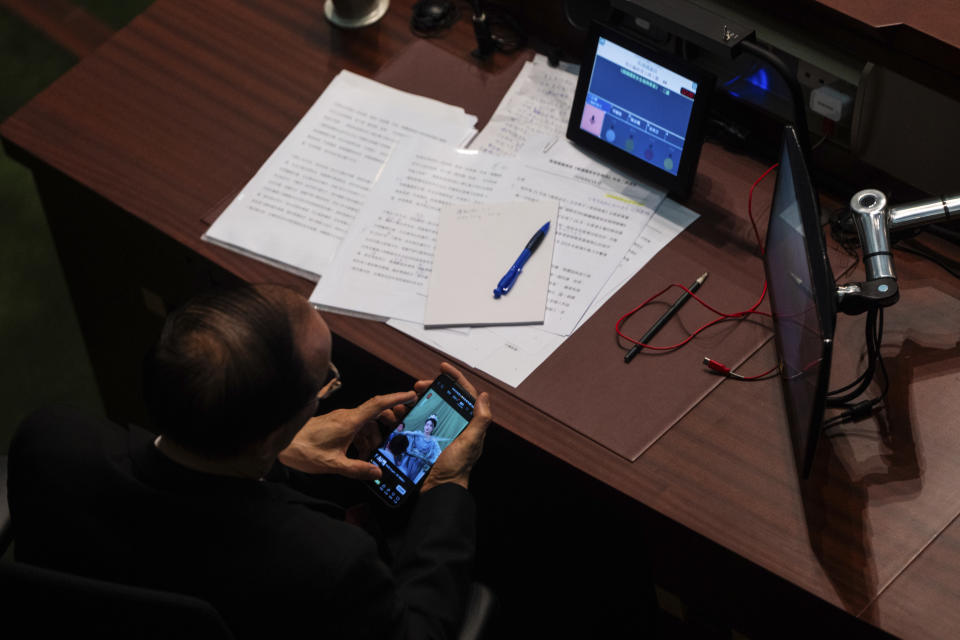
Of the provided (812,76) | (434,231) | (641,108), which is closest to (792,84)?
(812,76)

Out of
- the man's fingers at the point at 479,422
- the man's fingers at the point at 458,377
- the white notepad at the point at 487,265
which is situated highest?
the white notepad at the point at 487,265

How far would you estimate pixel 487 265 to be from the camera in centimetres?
160

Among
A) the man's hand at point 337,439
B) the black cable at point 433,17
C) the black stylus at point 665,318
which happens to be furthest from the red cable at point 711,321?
the black cable at point 433,17

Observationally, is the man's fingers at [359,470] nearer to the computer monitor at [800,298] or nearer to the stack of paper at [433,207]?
the stack of paper at [433,207]

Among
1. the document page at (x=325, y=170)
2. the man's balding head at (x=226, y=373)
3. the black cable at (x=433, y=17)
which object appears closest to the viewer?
the man's balding head at (x=226, y=373)

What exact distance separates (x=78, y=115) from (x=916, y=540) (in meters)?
1.52

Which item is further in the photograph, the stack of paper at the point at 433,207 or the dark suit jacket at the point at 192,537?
the stack of paper at the point at 433,207

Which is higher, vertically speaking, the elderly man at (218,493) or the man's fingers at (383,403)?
the elderly man at (218,493)

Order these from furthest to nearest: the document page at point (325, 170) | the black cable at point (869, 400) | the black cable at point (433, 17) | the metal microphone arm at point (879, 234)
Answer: the black cable at point (433, 17), the document page at point (325, 170), the black cable at point (869, 400), the metal microphone arm at point (879, 234)

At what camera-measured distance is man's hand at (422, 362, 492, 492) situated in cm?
145

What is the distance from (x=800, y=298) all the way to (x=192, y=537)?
31.2 inches

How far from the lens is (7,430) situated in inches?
90.2

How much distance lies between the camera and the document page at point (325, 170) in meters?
1.66

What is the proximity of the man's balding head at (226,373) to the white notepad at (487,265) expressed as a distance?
15.9 inches
